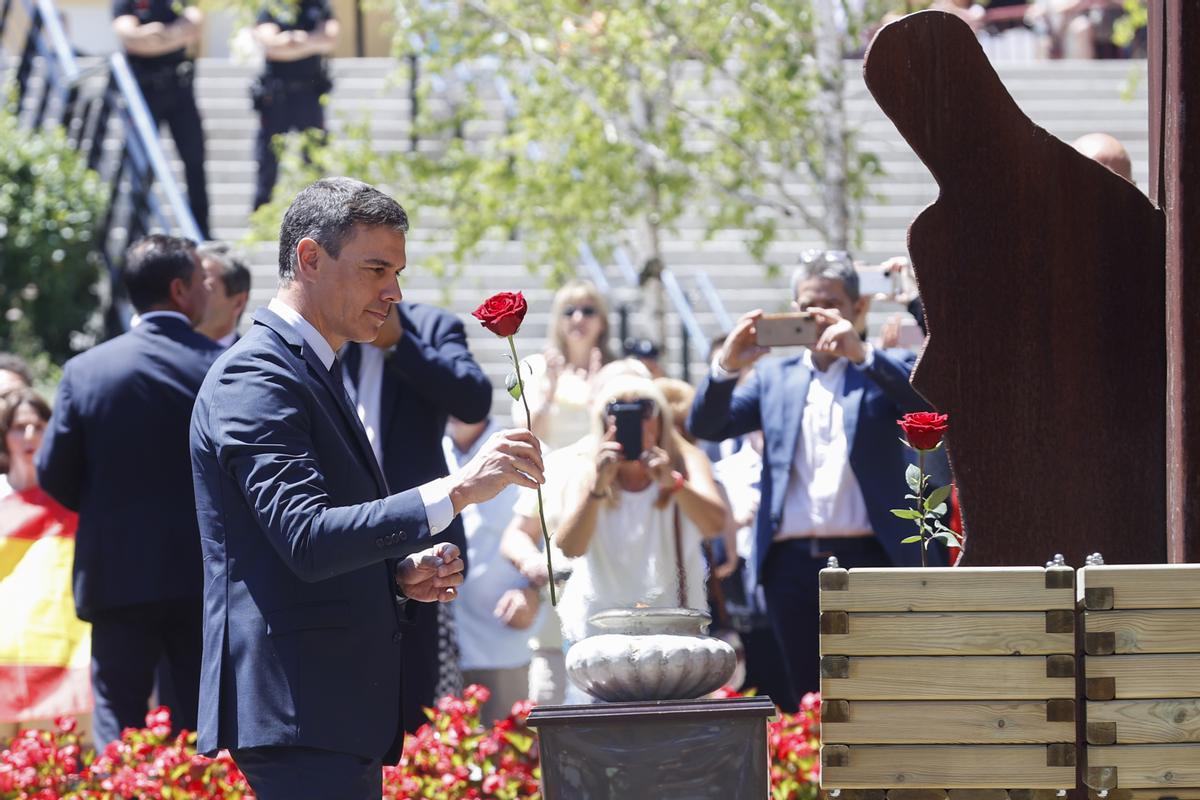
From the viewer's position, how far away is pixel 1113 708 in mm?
3779

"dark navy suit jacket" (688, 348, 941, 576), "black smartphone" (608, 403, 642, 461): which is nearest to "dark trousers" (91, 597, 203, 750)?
"black smartphone" (608, 403, 642, 461)

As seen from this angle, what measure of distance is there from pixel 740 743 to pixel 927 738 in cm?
46

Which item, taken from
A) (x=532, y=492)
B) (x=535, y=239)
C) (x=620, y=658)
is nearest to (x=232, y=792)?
(x=620, y=658)

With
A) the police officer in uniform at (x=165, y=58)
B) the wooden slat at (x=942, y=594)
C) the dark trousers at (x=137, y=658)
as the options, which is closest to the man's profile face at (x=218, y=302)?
the dark trousers at (x=137, y=658)

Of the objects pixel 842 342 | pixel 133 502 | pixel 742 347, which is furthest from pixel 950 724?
pixel 133 502

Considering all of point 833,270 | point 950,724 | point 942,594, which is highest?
point 833,270

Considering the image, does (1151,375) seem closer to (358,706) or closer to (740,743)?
(740,743)

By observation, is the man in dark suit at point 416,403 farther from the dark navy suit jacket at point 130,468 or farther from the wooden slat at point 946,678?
the wooden slat at point 946,678

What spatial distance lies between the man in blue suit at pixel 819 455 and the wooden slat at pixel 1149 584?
210 cm

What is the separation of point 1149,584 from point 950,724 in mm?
478

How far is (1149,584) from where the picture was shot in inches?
148

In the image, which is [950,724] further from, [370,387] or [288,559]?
[370,387]

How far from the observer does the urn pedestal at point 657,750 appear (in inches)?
161

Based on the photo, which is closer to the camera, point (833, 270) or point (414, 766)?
point (414, 766)
